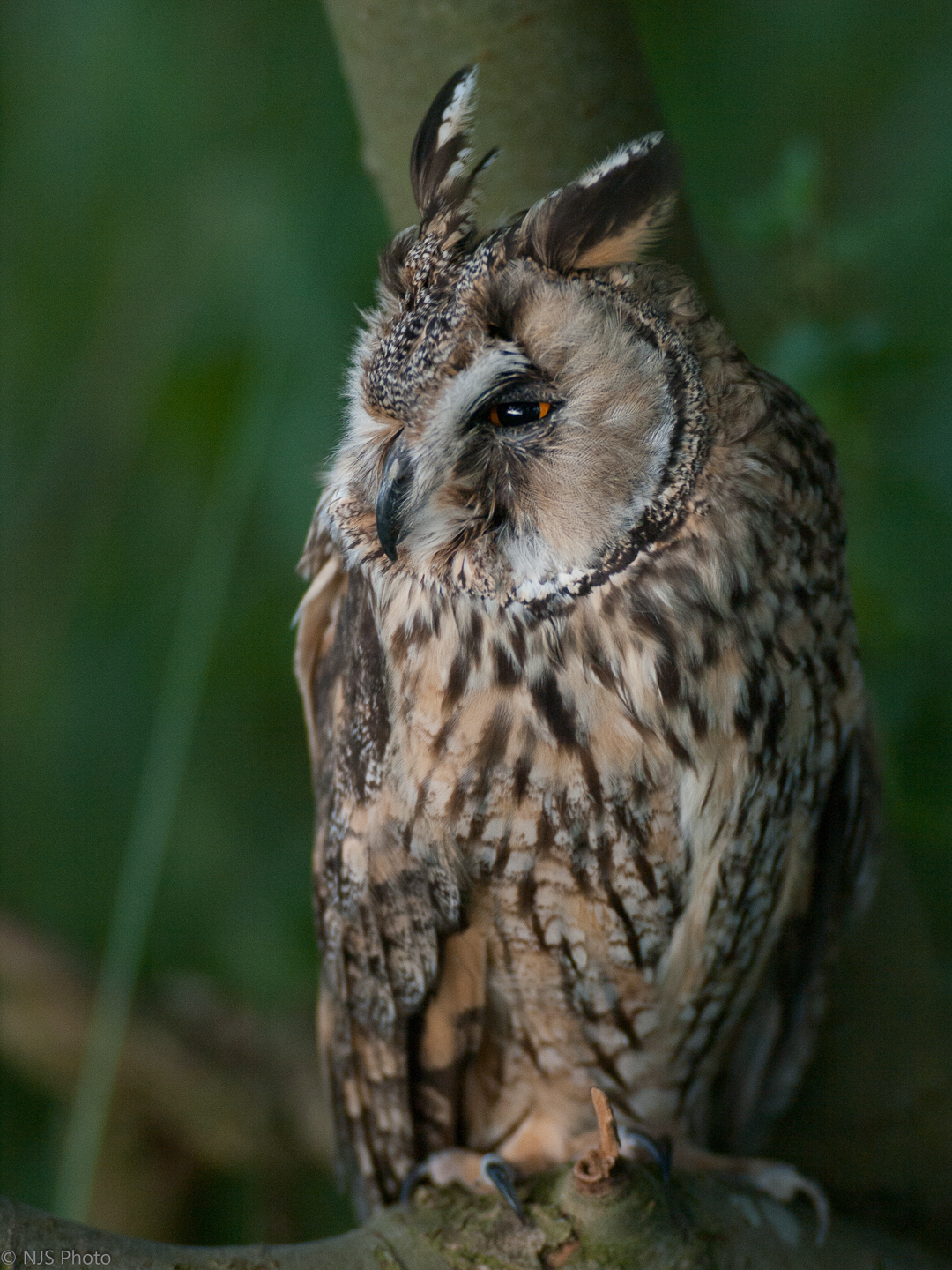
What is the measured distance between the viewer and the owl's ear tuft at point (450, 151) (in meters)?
0.84

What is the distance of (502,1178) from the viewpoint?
102 centimetres

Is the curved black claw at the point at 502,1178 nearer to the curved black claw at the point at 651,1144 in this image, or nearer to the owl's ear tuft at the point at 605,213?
the curved black claw at the point at 651,1144

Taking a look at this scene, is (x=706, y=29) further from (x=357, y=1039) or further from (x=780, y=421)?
(x=357, y=1039)

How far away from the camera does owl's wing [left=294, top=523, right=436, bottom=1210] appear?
994 mm

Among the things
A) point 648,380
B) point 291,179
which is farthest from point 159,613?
point 648,380

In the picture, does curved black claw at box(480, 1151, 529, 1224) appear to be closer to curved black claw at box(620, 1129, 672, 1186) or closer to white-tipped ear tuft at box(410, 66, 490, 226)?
curved black claw at box(620, 1129, 672, 1186)

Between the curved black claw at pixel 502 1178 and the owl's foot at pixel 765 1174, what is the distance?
0.26 meters

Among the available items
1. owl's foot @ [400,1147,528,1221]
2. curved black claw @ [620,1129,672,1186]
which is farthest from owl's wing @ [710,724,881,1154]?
owl's foot @ [400,1147,528,1221]

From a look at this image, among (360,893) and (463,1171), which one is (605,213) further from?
(463,1171)

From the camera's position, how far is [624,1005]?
1.07m

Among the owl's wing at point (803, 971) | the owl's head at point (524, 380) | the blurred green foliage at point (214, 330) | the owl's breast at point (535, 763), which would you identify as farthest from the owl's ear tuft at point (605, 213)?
the blurred green foliage at point (214, 330)

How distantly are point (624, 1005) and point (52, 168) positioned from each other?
1885 mm

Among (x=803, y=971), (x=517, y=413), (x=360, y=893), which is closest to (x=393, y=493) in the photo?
(x=517, y=413)

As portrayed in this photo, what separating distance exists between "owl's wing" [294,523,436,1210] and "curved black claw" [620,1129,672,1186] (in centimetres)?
24
